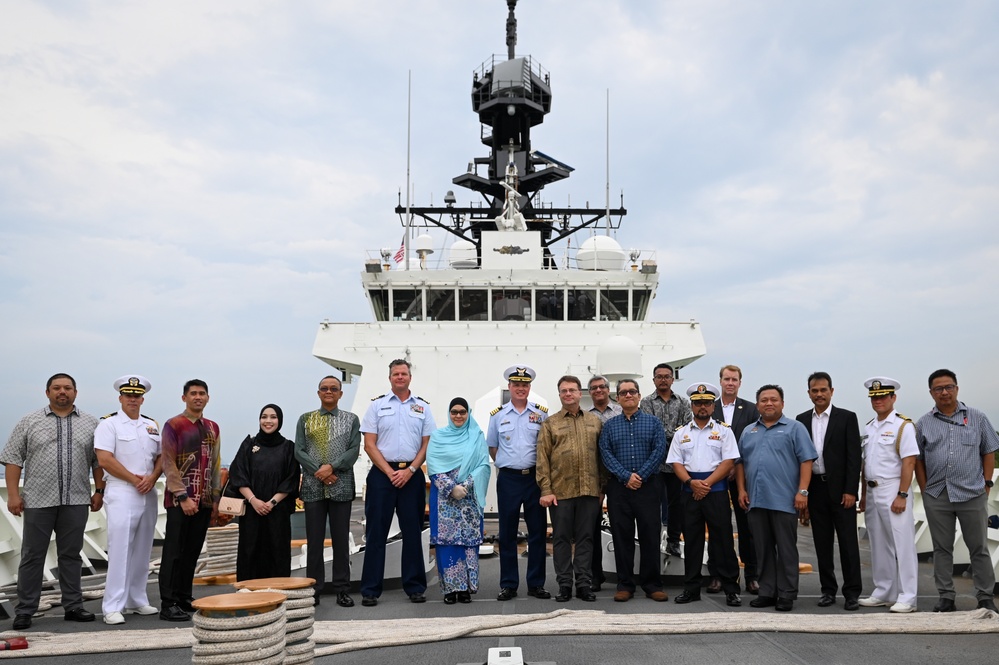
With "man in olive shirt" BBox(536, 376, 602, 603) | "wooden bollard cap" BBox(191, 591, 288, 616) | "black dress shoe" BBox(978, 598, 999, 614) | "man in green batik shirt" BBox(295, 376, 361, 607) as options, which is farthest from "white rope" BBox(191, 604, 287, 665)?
"black dress shoe" BBox(978, 598, 999, 614)

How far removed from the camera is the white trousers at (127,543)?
5574 millimetres

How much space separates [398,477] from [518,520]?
0.96 metres

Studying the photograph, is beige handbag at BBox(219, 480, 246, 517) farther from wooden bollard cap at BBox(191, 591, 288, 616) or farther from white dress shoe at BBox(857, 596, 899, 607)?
white dress shoe at BBox(857, 596, 899, 607)

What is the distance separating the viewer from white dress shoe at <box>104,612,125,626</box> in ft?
17.8

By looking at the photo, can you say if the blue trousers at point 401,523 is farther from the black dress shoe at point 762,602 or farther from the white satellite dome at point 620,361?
the white satellite dome at point 620,361

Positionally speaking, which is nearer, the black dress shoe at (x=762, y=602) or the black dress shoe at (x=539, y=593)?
the black dress shoe at (x=762, y=602)

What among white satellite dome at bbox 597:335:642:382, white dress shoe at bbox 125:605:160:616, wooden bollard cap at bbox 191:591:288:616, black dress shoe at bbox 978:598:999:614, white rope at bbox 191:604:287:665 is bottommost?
white dress shoe at bbox 125:605:160:616

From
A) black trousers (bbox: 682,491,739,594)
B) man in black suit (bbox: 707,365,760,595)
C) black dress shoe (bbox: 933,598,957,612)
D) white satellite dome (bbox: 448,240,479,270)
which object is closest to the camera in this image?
black dress shoe (bbox: 933,598,957,612)

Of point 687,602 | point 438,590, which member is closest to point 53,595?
point 438,590

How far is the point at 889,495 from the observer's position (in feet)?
19.4

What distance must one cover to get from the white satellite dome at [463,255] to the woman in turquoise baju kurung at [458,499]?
1325 centimetres

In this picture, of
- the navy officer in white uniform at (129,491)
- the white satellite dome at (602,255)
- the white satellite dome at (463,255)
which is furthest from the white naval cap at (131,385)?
the white satellite dome at (463,255)

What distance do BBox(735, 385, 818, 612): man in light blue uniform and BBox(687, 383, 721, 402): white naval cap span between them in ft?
1.14

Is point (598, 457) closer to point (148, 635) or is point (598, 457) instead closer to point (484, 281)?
point (148, 635)
